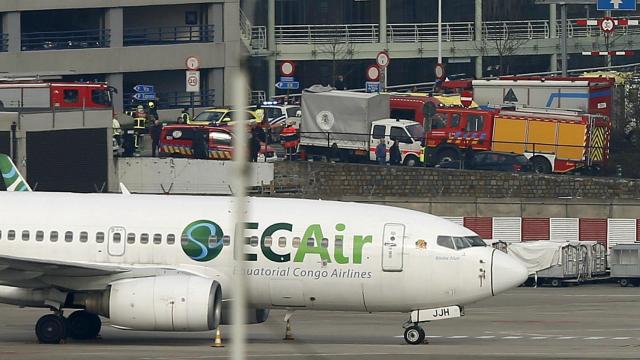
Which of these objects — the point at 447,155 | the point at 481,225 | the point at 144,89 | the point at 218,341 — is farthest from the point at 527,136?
the point at 218,341

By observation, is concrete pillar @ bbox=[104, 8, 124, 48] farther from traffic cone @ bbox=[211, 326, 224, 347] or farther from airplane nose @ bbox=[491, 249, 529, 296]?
airplane nose @ bbox=[491, 249, 529, 296]

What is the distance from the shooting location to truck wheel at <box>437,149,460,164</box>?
211 feet

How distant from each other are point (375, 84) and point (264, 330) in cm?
4007

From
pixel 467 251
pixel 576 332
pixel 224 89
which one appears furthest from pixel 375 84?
pixel 467 251

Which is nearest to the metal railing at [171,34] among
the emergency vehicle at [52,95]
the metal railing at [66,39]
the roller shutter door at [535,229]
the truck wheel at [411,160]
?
the metal railing at [66,39]

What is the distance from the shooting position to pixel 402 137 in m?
64.8

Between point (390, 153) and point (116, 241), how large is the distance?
3269 cm


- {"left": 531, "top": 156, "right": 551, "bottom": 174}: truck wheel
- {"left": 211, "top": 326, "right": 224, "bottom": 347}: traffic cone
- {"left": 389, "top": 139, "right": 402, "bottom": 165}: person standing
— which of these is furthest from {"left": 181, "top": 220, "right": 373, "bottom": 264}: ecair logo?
{"left": 531, "top": 156, "right": 551, "bottom": 174}: truck wheel

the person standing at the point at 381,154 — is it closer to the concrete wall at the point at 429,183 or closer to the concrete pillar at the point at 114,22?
the concrete wall at the point at 429,183

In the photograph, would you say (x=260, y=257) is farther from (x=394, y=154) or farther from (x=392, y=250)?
(x=394, y=154)

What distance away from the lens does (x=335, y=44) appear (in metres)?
98.8

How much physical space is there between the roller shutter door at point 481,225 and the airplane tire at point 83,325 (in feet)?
78.2

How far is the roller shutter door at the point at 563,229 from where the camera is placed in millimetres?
54969

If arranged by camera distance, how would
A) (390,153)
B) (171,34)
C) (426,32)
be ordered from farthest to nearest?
(426,32)
(171,34)
(390,153)
